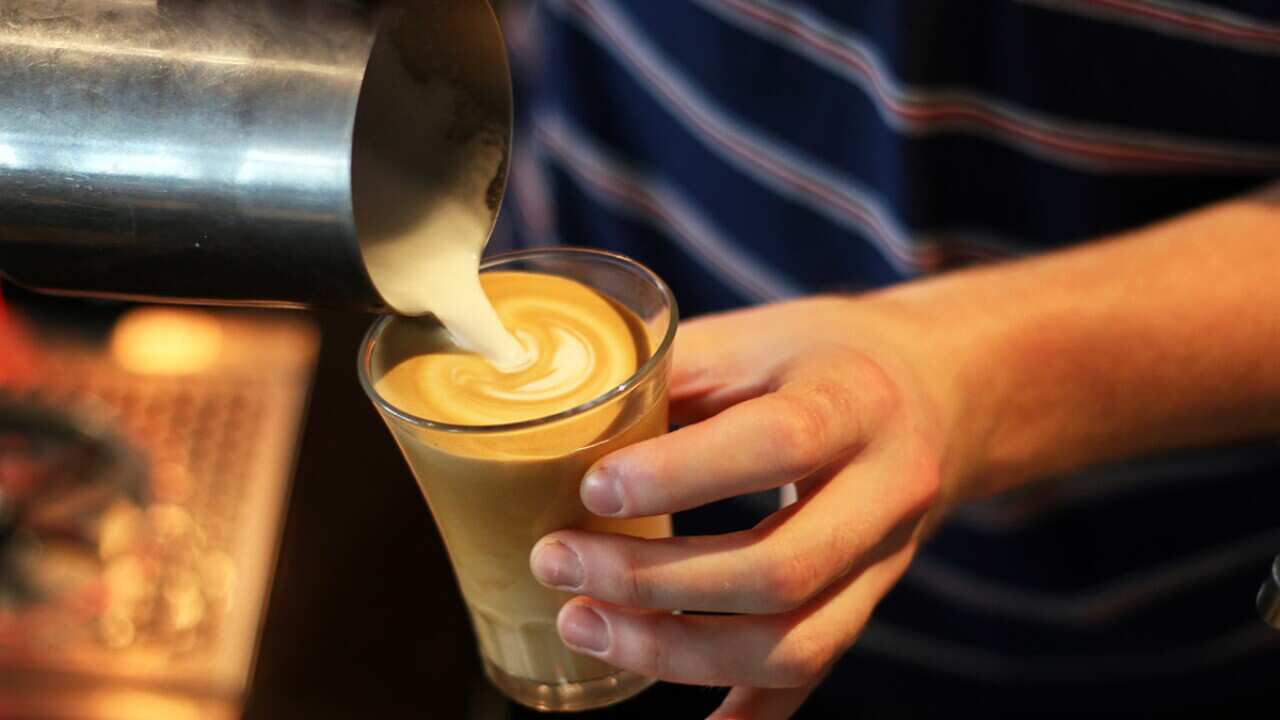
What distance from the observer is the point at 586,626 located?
2.51 feet

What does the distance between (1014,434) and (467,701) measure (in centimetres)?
62

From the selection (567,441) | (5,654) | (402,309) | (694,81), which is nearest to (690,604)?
(567,441)

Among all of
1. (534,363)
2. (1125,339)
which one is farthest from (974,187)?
(534,363)

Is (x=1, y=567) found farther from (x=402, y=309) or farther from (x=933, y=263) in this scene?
(x=933, y=263)

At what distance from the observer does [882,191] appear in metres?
1.22

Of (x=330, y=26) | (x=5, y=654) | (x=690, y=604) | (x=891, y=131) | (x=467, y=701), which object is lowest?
(x=5, y=654)

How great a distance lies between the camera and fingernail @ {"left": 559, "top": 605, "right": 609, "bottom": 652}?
764mm

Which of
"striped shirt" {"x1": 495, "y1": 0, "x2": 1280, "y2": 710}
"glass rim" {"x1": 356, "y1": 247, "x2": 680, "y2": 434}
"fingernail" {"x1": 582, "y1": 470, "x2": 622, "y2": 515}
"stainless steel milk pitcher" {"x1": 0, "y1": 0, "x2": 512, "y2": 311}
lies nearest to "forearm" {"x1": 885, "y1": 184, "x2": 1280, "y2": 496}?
"striped shirt" {"x1": 495, "y1": 0, "x2": 1280, "y2": 710}

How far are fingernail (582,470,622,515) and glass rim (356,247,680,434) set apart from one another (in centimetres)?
4

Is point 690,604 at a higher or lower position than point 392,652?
higher

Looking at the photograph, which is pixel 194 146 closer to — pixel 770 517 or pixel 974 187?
pixel 770 517

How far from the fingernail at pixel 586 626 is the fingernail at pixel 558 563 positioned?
24 mm

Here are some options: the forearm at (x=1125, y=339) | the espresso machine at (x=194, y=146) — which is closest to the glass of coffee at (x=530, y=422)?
the espresso machine at (x=194, y=146)

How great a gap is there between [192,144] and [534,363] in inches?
10.8
